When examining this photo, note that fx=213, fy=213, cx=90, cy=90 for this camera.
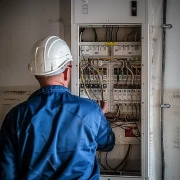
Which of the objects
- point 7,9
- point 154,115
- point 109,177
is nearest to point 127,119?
point 154,115

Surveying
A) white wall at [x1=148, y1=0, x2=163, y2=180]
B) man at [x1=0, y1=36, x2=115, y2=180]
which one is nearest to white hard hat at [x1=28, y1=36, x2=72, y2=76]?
man at [x1=0, y1=36, x2=115, y2=180]

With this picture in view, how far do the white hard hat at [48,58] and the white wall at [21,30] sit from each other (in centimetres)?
78

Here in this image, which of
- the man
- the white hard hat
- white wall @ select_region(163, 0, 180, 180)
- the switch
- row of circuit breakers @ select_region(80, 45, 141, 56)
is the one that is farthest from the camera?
white wall @ select_region(163, 0, 180, 180)

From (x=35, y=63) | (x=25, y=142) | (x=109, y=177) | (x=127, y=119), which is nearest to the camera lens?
(x=25, y=142)

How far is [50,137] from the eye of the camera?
1.09 metres

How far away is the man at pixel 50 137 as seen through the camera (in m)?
1.09

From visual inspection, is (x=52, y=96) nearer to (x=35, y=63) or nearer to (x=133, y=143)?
(x=35, y=63)

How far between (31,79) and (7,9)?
28.2 inches

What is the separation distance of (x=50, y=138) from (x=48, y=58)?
1.53ft

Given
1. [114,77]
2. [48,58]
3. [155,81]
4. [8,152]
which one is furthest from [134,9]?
[8,152]

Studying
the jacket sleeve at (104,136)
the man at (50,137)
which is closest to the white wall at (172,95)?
the jacket sleeve at (104,136)

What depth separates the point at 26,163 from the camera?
1.14m

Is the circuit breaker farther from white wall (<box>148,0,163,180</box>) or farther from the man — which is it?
the man

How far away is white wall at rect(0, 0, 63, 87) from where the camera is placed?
202cm
